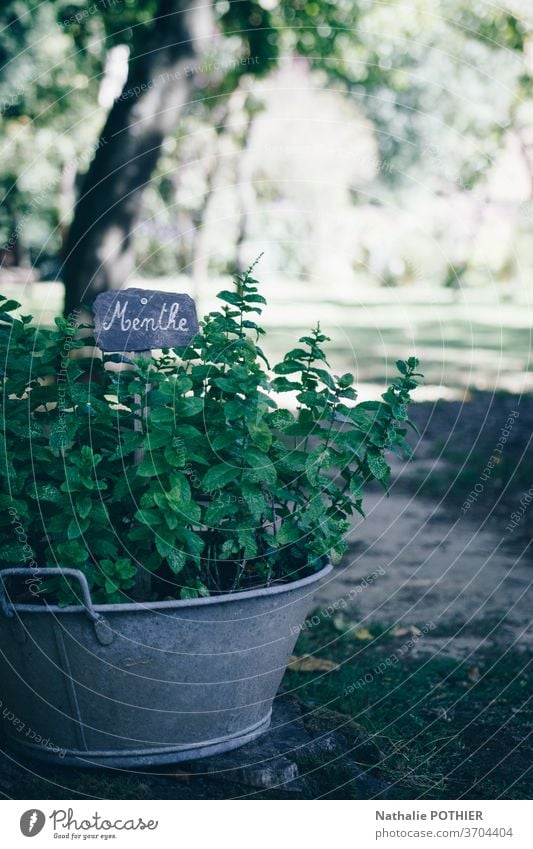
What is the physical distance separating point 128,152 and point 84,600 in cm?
509

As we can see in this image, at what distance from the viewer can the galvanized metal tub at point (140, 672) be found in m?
2.22

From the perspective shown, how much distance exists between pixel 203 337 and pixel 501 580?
2.35 metres

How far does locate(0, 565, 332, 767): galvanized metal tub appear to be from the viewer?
222cm

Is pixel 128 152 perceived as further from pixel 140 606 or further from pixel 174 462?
pixel 140 606

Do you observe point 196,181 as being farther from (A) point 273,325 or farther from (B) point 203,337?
(B) point 203,337

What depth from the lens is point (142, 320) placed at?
248 centimetres

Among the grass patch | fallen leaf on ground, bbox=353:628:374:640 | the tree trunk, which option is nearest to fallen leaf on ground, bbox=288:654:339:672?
the grass patch

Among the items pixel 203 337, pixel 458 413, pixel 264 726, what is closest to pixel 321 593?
pixel 264 726

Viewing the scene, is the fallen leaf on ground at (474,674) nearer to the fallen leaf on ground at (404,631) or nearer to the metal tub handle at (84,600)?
the fallen leaf on ground at (404,631)

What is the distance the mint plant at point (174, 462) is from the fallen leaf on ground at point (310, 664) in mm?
773

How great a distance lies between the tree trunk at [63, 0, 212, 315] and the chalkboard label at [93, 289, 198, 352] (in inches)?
162

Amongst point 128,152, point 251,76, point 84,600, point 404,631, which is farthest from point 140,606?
point 251,76

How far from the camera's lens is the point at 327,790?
2.42 meters

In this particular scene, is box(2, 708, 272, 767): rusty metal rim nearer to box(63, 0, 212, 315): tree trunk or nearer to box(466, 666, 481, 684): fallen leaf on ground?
box(466, 666, 481, 684): fallen leaf on ground
